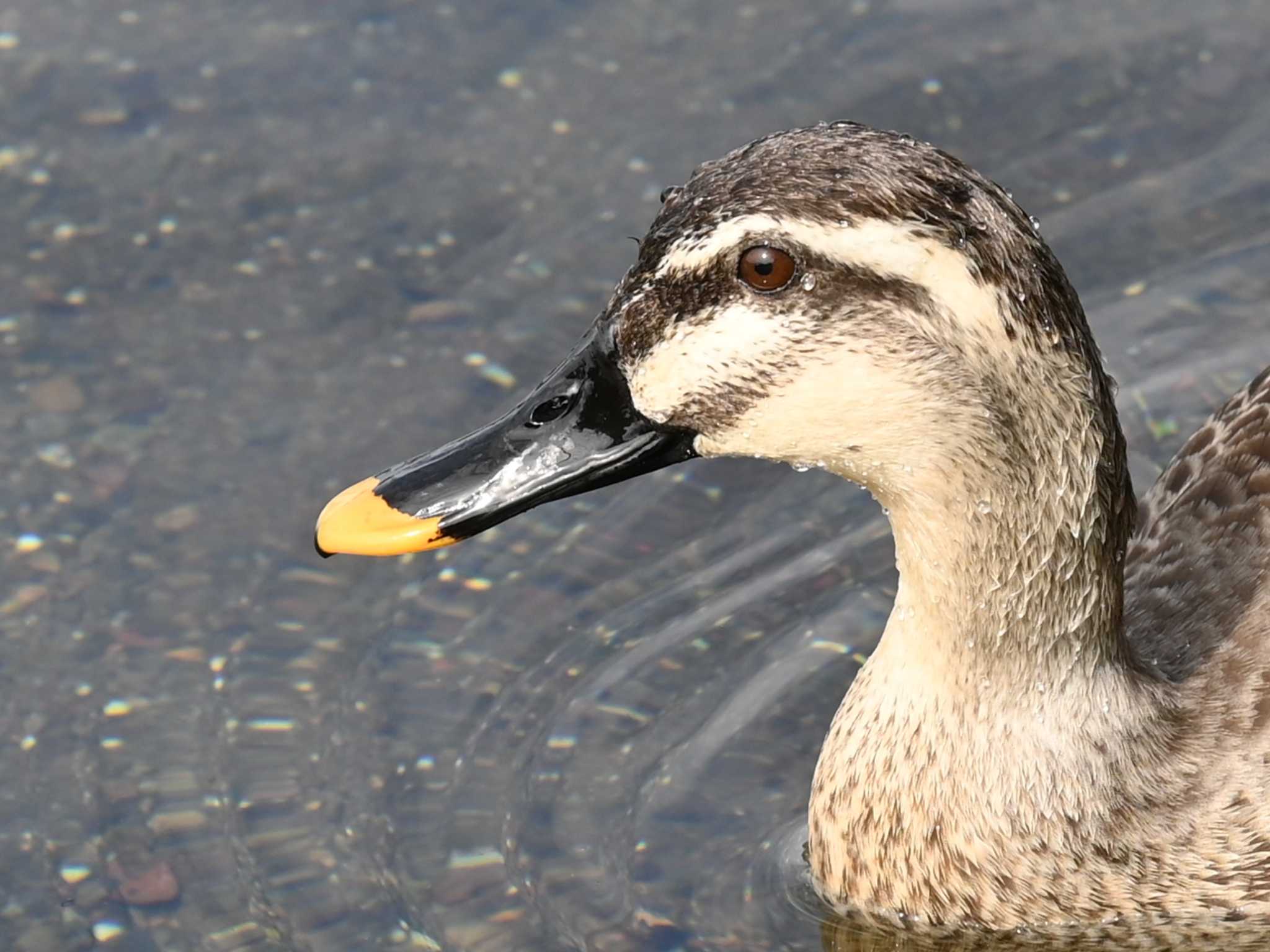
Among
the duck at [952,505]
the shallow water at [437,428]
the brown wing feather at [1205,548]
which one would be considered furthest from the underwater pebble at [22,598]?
the brown wing feather at [1205,548]

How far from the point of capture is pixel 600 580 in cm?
606

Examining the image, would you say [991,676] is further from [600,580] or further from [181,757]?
[181,757]

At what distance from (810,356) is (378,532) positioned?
1.01 meters

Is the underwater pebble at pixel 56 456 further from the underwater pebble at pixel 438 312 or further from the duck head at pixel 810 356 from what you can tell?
the duck head at pixel 810 356

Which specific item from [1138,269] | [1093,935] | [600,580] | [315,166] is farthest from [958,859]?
[315,166]

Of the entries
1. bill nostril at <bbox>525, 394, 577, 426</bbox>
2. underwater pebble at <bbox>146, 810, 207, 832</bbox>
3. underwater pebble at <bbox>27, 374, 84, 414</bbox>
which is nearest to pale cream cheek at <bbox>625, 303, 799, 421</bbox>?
bill nostril at <bbox>525, 394, 577, 426</bbox>

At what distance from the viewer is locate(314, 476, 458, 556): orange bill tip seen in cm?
431

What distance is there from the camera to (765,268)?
4012 millimetres

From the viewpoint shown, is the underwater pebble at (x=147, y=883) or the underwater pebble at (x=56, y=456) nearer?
the underwater pebble at (x=147, y=883)

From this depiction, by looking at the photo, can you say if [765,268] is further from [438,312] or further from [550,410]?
[438,312]

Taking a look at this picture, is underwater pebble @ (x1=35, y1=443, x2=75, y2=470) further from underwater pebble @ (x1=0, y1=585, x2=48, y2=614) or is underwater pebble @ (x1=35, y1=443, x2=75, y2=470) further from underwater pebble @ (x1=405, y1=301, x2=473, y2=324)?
underwater pebble @ (x1=405, y1=301, x2=473, y2=324)

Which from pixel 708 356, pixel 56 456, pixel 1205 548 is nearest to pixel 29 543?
pixel 56 456

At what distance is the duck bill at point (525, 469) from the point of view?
4320mm

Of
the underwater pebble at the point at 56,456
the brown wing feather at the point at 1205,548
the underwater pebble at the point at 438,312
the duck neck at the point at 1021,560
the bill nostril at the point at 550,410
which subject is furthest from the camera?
the underwater pebble at the point at 438,312
